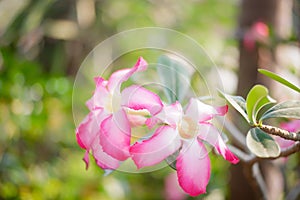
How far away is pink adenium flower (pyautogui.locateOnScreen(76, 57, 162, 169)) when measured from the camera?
52cm

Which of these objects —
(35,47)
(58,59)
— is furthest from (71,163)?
(35,47)

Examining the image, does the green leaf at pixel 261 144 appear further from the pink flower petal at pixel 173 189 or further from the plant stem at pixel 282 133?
the pink flower petal at pixel 173 189

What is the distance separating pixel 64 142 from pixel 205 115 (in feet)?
3.24

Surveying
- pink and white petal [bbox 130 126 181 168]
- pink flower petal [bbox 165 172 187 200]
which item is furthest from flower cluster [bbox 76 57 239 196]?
pink flower petal [bbox 165 172 187 200]

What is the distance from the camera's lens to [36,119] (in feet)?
4.48

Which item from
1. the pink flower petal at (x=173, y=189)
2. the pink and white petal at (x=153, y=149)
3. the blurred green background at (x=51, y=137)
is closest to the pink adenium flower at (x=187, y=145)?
the pink and white petal at (x=153, y=149)

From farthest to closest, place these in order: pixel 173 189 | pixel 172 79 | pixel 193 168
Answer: pixel 173 189 → pixel 172 79 → pixel 193 168

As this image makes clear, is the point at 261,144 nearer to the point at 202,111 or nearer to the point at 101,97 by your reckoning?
the point at 202,111

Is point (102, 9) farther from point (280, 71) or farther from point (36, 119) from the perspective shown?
point (280, 71)

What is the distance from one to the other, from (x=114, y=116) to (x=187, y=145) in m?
0.08

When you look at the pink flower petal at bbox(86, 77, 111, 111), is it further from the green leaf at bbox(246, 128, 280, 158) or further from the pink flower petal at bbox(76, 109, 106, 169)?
the green leaf at bbox(246, 128, 280, 158)

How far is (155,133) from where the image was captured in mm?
519

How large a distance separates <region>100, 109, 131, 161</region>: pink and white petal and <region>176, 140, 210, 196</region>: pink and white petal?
5 centimetres

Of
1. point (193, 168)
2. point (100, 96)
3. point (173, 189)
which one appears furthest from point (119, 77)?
point (173, 189)
